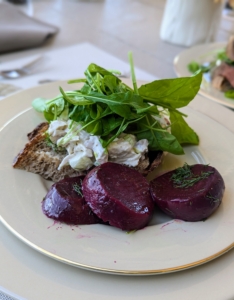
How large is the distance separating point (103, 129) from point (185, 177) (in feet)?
0.93

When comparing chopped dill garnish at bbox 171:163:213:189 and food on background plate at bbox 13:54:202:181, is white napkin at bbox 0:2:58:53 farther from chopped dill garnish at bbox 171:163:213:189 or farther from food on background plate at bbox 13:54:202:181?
chopped dill garnish at bbox 171:163:213:189

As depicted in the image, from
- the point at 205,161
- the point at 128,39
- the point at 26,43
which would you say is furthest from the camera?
the point at 128,39

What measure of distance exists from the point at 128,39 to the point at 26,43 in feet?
2.89

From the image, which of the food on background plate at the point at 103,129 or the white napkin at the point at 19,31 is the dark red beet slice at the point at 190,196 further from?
the white napkin at the point at 19,31

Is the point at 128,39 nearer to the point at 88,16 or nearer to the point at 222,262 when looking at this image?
the point at 88,16

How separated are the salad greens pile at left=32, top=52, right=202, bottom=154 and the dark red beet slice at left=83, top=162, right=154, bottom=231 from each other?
0.48 feet

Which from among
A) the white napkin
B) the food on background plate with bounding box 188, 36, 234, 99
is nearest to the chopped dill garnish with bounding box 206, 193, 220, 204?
the food on background plate with bounding box 188, 36, 234, 99

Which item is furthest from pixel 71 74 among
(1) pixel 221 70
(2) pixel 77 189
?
(2) pixel 77 189

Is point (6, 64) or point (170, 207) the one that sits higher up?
point (170, 207)

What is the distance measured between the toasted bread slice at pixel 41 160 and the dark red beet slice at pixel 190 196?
→ 0.28 metres

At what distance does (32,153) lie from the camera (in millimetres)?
1084

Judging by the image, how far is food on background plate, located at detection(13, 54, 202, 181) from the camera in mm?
1080

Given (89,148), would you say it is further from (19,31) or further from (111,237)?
(19,31)

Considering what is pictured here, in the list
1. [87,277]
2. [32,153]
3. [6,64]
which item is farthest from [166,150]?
[6,64]
